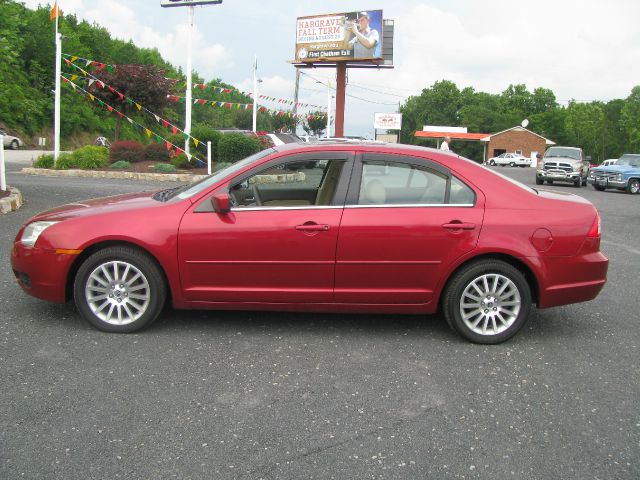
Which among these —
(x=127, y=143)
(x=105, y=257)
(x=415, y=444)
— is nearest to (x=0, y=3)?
(x=127, y=143)

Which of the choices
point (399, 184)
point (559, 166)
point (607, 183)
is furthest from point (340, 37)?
point (399, 184)

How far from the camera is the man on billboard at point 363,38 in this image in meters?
38.1

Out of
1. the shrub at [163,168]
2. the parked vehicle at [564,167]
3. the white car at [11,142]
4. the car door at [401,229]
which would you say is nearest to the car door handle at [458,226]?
the car door at [401,229]

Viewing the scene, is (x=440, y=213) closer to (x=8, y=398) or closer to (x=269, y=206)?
(x=269, y=206)

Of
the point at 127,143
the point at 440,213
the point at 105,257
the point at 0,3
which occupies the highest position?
the point at 0,3

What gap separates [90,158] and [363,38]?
74.6ft

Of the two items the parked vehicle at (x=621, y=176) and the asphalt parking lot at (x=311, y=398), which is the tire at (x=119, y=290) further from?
the parked vehicle at (x=621, y=176)

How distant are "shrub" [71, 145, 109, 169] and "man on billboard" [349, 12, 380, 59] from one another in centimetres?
2168

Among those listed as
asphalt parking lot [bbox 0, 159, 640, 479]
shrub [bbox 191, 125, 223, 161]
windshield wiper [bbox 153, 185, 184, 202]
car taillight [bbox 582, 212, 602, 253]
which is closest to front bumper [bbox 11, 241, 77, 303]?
asphalt parking lot [bbox 0, 159, 640, 479]

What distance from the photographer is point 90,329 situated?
4.68m

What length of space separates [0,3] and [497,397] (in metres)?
43.8

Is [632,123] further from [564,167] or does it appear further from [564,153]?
[564,167]

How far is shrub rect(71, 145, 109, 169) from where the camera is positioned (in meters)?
21.2

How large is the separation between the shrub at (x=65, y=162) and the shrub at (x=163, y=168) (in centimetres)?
308
